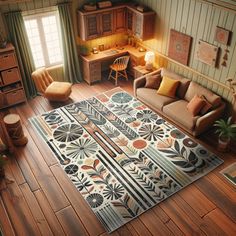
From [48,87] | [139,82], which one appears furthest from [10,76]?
[139,82]

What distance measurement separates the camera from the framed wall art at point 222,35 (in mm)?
5996

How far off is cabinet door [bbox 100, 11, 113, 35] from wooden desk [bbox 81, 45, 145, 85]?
62cm

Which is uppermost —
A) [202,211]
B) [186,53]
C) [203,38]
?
[203,38]

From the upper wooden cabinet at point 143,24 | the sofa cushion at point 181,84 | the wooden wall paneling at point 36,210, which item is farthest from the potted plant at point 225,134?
the wooden wall paneling at point 36,210

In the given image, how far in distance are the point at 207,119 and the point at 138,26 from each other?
3332mm

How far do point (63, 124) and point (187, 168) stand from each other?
3.09 metres

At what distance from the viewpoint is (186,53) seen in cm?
709

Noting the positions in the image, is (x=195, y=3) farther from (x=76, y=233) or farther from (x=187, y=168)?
(x=76, y=233)

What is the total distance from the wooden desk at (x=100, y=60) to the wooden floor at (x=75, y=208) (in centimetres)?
327

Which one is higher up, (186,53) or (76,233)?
(186,53)

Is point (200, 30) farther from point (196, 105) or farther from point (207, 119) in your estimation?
point (207, 119)

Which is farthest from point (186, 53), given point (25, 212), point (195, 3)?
point (25, 212)

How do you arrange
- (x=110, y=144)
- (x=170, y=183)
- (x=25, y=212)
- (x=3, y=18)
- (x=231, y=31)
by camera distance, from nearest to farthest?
(x=25, y=212)
(x=170, y=183)
(x=231, y=31)
(x=110, y=144)
(x=3, y=18)

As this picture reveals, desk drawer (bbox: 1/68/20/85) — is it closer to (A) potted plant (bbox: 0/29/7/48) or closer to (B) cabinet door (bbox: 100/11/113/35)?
(A) potted plant (bbox: 0/29/7/48)
